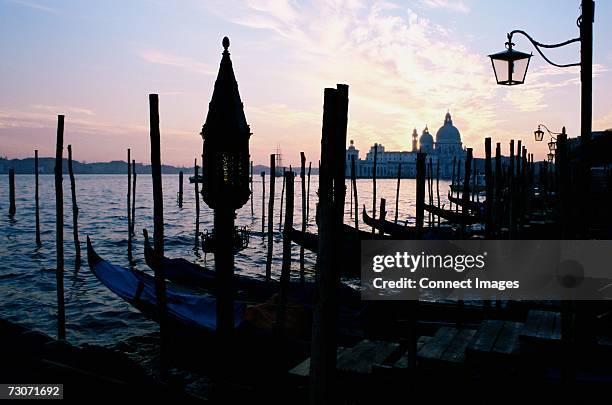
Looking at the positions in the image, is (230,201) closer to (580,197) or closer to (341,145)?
(341,145)

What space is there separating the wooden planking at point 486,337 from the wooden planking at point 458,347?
13 cm

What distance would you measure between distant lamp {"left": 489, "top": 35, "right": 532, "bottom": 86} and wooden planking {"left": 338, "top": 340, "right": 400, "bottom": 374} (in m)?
2.80

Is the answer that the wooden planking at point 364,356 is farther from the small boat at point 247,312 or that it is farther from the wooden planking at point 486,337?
the small boat at point 247,312

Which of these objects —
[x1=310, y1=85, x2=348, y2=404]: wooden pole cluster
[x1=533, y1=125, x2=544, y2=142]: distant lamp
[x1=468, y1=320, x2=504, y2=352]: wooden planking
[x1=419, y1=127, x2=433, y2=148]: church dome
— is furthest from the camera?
[x1=419, y1=127, x2=433, y2=148]: church dome

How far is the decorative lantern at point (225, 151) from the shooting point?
452 centimetres

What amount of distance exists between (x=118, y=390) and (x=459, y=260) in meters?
8.43

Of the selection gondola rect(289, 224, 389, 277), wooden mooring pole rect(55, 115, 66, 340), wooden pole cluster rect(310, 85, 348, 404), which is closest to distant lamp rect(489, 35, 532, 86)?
wooden pole cluster rect(310, 85, 348, 404)

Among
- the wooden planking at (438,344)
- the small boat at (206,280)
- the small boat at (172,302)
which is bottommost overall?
the small boat at (206,280)

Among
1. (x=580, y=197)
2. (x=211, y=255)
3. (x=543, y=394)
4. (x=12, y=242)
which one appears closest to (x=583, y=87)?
(x=580, y=197)

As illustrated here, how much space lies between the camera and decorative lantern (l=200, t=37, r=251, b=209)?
4.52 m

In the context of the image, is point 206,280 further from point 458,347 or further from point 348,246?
point 458,347

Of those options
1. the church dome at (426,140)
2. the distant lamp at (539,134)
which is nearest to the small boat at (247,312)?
the distant lamp at (539,134)

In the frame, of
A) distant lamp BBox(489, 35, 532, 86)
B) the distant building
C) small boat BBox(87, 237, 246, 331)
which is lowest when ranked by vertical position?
small boat BBox(87, 237, 246, 331)

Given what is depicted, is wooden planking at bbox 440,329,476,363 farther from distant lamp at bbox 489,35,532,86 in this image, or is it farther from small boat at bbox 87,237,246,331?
small boat at bbox 87,237,246,331
